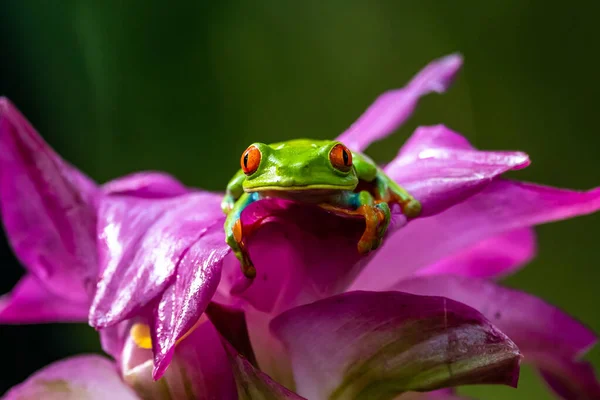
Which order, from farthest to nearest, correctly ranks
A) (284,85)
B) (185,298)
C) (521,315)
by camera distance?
(284,85)
(521,315)
(185,298)

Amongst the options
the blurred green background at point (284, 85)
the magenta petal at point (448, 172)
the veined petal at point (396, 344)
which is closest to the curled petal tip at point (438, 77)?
the magenta petal at point (448, 172)

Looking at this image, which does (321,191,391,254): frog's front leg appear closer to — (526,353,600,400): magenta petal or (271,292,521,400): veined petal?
(271,292,521,400): veined petal

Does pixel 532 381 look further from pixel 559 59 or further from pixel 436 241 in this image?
pixel 436 241

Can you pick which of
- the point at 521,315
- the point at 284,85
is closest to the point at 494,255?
the point at 521,315

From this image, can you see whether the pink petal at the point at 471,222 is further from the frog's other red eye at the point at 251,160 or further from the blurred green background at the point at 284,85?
the blurred green background at the point at 284,85

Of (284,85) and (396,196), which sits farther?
(284,85)

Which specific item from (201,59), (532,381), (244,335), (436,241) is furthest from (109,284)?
(201,59)

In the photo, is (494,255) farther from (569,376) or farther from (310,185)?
(310,185)
